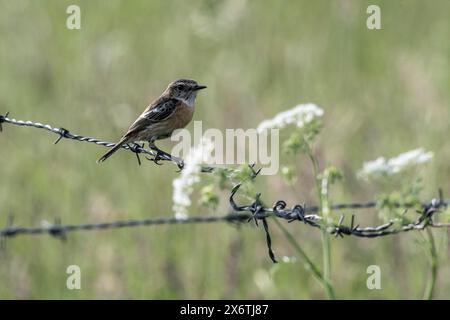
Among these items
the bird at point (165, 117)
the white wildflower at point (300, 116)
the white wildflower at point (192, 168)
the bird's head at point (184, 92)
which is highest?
the bird's head at point (184, 92)

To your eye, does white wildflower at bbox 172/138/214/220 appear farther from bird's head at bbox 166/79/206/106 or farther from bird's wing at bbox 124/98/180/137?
bird's head at bbox 166/79/206/106

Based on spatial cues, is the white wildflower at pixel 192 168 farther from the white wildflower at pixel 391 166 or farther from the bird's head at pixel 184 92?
the bird's head at pixel 184 92

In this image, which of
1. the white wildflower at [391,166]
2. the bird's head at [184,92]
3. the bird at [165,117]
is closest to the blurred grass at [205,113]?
the white wildflower at [391,166]

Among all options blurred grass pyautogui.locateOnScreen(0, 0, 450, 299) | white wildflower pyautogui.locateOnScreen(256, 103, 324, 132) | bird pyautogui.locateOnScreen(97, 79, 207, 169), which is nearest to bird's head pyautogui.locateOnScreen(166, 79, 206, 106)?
bird pyautogui.locateOnScreen(97, 79, 207, 169)

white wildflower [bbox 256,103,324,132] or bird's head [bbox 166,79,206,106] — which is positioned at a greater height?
bird's head [bbox 166,79,206,106]

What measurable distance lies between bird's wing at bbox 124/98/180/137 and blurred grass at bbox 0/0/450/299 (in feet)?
2.99

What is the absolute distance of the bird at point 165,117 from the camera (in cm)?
734

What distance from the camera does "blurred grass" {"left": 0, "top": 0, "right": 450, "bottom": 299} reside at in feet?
25.0

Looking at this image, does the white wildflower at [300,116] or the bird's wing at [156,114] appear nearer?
the white wildflower at [300,116]

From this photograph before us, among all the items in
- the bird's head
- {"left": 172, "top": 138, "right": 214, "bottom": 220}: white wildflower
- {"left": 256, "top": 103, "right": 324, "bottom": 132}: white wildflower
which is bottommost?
{"left": 172, "top": 138, "right": 214, "bottom": 220}: white wildflower

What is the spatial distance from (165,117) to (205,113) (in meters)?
2.68

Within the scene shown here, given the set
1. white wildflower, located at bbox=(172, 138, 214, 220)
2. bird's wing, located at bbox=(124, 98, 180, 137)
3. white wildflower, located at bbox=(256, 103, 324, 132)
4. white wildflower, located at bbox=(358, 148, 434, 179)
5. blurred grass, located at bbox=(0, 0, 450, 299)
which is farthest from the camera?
blurred grass, located at bbox=(0, 0, 450, 299)
